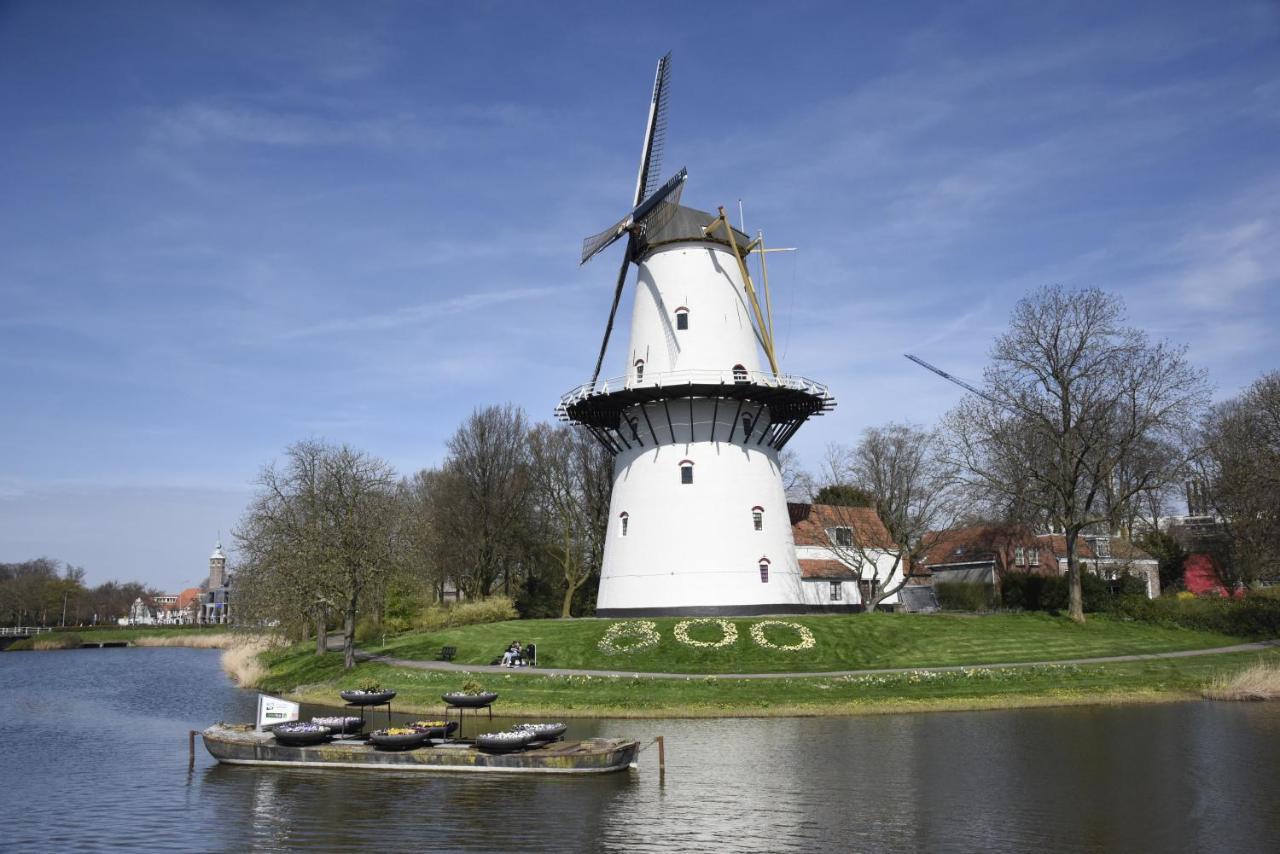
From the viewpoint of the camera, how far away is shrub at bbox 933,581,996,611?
54.8 m

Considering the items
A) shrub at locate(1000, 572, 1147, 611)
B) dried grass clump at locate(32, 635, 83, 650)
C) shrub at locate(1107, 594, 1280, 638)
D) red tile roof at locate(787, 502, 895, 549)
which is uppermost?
red tile roof at locate(787, 502, 895, 549)

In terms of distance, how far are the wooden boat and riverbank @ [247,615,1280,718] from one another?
798 centimetres

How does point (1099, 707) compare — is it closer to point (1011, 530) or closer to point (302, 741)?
point (302, 741)

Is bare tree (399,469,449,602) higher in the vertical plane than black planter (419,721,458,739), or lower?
higher

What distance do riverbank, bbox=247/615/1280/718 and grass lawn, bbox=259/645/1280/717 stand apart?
0.04 meters

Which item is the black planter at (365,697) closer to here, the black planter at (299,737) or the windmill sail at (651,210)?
the black planter at (299,737)

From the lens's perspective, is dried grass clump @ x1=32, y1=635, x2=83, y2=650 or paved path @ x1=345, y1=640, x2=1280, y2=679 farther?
dried grass clump @ x1=32, y1=635, x2=83, y2=650

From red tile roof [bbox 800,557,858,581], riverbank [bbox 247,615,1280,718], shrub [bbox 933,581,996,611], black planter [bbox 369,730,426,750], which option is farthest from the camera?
shrub [bbox 933,581,996,611]

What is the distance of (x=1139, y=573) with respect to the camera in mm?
57250

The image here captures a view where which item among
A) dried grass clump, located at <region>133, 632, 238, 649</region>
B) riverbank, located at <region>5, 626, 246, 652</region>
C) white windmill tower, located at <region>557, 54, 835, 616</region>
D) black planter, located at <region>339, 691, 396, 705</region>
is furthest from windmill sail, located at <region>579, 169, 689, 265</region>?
dried grass clump, located at <region>133, 632, 238, 649</region>

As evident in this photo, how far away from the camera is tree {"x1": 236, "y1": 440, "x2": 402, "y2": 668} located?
124 ft

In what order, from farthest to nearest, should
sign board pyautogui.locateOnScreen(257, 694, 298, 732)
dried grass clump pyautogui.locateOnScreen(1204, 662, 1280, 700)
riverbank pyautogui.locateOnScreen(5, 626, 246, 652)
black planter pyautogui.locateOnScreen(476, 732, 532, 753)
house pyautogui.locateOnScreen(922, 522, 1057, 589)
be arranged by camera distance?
riverbank pyautogui.locateOnScreen(5, 626, 246, 652), house pyautogui.locateOnScreen(922, 522, 1057, 589), dried grass clump pyautogui.locateOnScreen(1204, 662, 1280, 700), sign board pyautogui.locateOnScreen(257, 694, 298, 732), black planter pyautogui.locateOnScreen(476, 732, 532, 753)

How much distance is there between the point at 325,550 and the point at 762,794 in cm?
2570

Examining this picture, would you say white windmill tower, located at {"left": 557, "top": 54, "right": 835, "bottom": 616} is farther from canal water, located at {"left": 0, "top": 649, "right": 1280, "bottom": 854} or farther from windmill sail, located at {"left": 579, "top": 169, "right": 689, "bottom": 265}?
canal water, located at {"left": 0, "top": 649, "right": 1280, "bottom": 854}
